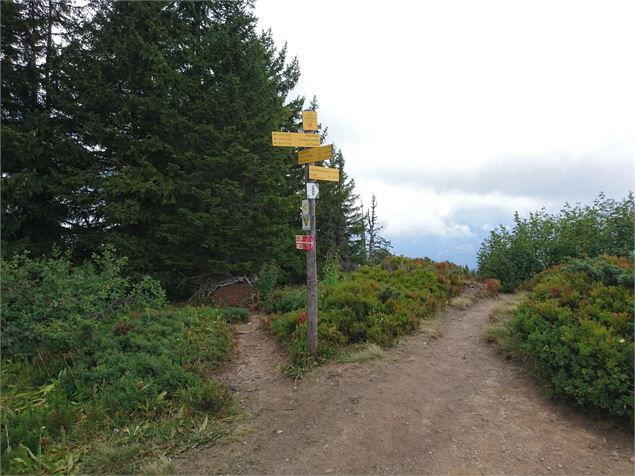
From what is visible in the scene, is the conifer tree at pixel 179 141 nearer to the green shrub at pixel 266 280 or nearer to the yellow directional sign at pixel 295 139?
the green shrub at pixel 266 280

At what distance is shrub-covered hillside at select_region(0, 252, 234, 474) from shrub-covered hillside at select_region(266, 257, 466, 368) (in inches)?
53.9

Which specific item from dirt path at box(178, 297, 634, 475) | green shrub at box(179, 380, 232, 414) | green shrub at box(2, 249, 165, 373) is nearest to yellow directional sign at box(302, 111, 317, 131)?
dirt path at box(178, 297, 634, 475)

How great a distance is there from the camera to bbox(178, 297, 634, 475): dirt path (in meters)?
3.08

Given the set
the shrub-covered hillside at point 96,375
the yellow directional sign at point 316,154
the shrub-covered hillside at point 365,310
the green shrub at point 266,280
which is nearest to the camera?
the shrub-covered hillside at point 96,375

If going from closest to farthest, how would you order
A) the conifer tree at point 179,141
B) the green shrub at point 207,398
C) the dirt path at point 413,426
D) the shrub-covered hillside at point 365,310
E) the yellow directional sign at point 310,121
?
the dirt path at point 413,426 → the green shrub at point 207,398 → the yellow directional sign at point 310,121 → the shrub-covered hillside at point 365,310 → the conifer tree at point 179,141

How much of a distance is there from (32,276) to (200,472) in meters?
6.44

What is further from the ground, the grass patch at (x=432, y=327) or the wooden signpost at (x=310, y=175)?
the wooden signpost at (x=310, y=175)

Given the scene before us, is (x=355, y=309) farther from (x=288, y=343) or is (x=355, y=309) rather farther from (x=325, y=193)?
(x=325, y=193)

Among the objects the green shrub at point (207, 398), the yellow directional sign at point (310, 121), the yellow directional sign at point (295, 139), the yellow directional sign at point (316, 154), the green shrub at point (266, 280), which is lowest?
the green shrub at point (207, 398)

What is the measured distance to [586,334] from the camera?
3.97 m

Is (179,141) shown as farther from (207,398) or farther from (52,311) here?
(207,398)

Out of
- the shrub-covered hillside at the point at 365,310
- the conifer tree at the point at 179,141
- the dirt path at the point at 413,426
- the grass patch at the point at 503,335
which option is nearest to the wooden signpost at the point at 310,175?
the shrub-covered hillside at the point at 365,310

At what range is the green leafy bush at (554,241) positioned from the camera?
352 inches

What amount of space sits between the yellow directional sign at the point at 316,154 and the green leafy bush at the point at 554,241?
754 cm
